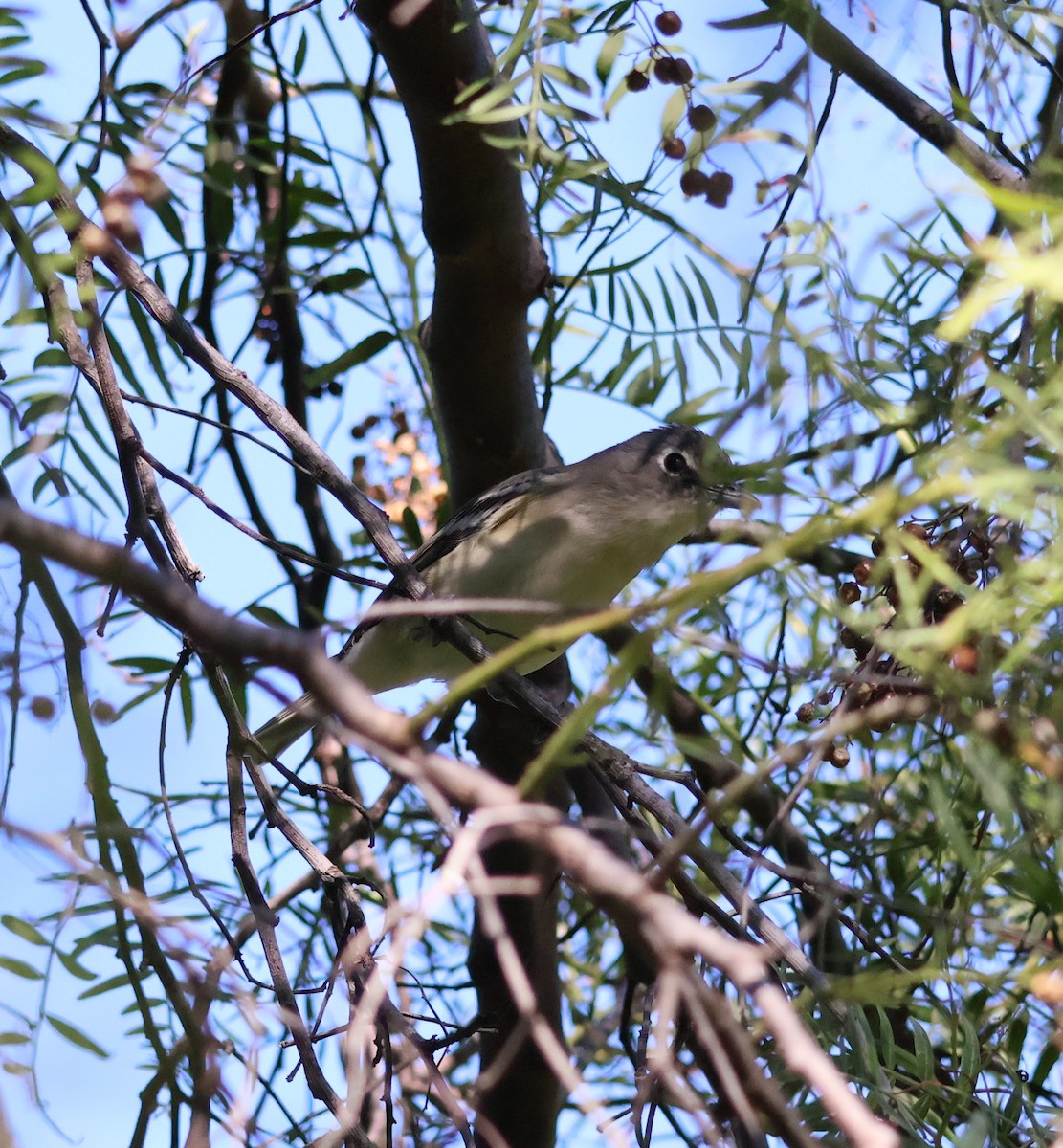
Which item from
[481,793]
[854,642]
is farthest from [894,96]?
[481,793]

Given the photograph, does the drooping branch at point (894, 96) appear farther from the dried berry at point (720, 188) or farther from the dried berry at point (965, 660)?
the dried berry at point (965, 660)

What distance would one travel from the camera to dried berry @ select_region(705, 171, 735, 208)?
2832mm

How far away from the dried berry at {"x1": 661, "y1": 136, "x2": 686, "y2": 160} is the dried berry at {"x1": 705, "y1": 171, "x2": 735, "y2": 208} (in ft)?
0.35

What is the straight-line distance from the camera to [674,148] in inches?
108

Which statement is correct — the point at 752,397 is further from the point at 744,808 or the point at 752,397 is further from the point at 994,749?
the point at 744,808

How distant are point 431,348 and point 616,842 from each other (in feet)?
4.39

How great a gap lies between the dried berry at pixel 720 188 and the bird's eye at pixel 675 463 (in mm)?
1192

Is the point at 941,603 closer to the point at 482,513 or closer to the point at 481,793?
the point at 481,793

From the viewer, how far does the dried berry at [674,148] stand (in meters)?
2.74

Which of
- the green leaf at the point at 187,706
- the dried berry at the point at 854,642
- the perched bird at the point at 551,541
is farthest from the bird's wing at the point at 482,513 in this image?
the dried berry at the point at 854,642


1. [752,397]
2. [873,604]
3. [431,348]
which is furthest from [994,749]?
[431,348]

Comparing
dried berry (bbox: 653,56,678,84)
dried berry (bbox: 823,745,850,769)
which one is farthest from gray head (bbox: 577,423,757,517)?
dried berry (bbox: 823,745,850,769)

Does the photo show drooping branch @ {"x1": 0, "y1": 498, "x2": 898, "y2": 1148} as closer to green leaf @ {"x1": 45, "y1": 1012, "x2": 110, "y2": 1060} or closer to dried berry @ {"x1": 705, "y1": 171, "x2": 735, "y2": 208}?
green leaf @ {"x1": 45, "y1": 1012, "x2": 110, "y2": 1060}

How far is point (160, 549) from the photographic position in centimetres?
218
